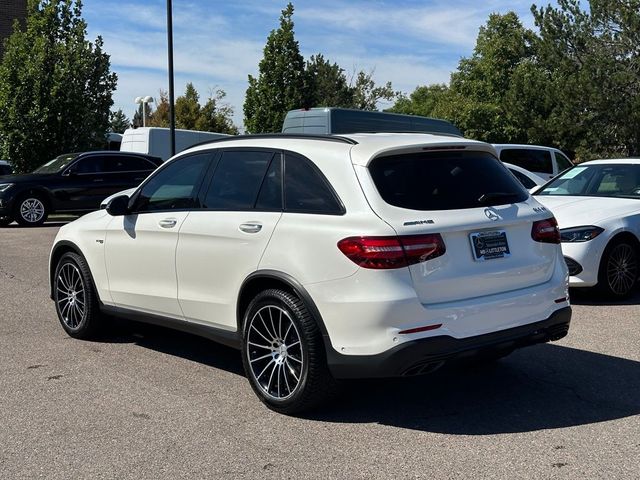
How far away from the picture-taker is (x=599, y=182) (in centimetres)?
983

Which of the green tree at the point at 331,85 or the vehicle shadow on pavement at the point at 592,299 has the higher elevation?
the green tree at the point at 331,85

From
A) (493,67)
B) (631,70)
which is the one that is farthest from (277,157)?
(493,67)

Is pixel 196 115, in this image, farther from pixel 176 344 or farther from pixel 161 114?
pixel 176 344

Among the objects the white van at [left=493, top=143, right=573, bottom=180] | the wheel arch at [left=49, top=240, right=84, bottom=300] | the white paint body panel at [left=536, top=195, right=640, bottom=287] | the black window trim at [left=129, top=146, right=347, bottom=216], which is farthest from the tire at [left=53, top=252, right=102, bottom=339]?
the white van at [left=493, top=143, right=573, bottom=180]

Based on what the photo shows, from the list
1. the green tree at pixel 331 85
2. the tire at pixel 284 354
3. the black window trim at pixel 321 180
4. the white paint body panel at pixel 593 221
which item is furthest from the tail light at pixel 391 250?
the green tree at pixel 331 85

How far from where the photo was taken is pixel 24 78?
23562 mm

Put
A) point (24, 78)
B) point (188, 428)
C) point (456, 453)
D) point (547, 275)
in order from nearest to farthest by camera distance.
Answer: point (456, 453) → point (188, 428) → point (547, 275) → point (24, 78)

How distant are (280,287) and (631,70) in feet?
109

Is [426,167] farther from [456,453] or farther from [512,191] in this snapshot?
[456,453]

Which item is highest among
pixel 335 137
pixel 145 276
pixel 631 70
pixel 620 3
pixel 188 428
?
pixel 620 3

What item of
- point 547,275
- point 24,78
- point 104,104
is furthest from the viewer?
point 104,104

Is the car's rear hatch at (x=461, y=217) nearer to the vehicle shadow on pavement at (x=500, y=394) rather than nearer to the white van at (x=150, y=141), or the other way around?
the vehicle shadow on pavement at (x=500, y=394)

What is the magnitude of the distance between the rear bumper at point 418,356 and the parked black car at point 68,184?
1570cm

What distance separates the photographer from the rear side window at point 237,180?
210 inches
